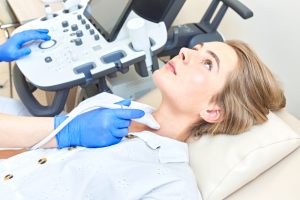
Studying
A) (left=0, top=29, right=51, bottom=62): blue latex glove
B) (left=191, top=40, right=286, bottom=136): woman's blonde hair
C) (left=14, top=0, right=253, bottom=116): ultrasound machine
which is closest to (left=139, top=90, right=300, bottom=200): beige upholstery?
(left=191, top=40, right=286, bottom=136): woman's blonde hair

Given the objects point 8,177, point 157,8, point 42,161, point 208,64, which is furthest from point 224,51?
point 8,177

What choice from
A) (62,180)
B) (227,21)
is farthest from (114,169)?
(227,21)

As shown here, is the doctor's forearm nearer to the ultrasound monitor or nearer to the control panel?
the control panel

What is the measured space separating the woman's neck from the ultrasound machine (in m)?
0.22

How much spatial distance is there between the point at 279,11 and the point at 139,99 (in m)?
0.70

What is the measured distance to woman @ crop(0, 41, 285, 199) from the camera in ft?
2.87

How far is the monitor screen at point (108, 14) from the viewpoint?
1217 millimetres

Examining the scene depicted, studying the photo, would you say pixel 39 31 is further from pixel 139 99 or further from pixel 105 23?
pixel 139 99

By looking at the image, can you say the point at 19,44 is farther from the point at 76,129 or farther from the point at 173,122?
the point at 173,122

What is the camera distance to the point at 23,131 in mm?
1019

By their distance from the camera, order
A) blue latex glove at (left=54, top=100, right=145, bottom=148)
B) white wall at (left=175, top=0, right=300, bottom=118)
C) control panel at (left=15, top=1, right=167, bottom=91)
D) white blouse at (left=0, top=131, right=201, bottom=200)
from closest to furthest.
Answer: white blouse at (left=0, top=131, right=201, bottom=200)
blue latex glove at (left=54, top=100, right=145, bottom=148)
control panel at (left=15, top=1, right=167, bottom=91)
white wall at (left=175, top=0, right=300, bottom=118)

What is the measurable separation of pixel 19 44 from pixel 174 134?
2.42 feet

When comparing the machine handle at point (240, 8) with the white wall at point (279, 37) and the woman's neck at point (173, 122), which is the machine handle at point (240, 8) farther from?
the woman's neck at point (173, 122)

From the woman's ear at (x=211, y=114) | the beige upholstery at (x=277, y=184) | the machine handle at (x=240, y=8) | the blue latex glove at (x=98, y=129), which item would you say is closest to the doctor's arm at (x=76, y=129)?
the blue latex glove at (x=98, y=129)
